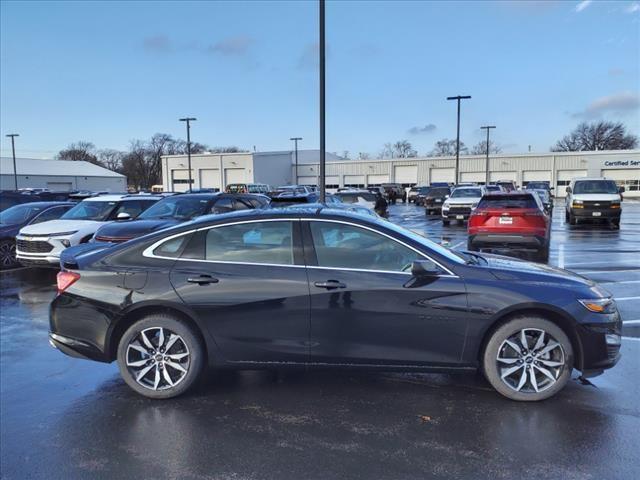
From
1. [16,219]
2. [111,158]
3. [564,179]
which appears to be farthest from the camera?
[111,158]

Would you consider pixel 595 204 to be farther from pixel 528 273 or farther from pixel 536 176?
pixel 536 176

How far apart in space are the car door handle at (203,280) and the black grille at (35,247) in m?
7.77

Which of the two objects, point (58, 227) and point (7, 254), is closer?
point (58, 227)

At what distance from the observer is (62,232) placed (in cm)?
1084

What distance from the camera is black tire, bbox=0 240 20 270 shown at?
12305 millimetres

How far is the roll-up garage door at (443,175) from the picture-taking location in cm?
6938

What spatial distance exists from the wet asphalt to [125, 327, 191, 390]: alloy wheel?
0.60 ft

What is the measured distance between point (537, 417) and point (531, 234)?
337 inches

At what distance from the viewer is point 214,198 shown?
11445mm

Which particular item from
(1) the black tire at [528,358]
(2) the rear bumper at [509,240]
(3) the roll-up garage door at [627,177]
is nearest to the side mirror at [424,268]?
(1) the black tire at [528,358]

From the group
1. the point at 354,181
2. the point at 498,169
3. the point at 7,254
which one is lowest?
the point at 7,254

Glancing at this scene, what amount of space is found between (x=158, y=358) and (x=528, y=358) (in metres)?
3.06

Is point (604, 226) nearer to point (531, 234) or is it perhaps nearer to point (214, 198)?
point (531, 234)

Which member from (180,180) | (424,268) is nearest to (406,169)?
(180,180)
